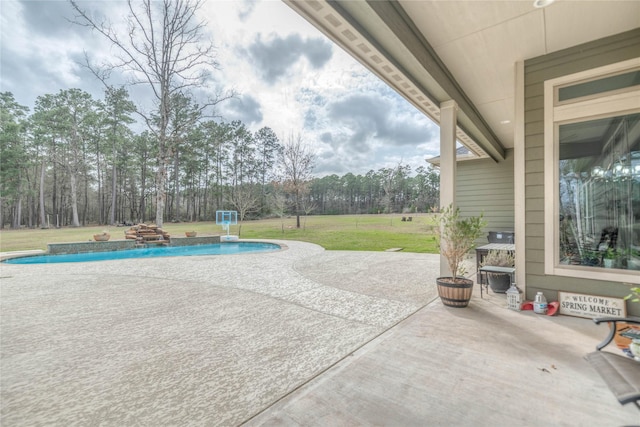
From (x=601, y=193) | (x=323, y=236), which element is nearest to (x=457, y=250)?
(x=601, y=193)

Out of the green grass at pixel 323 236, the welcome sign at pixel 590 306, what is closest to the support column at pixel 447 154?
the welcome sign at pixel 590 306

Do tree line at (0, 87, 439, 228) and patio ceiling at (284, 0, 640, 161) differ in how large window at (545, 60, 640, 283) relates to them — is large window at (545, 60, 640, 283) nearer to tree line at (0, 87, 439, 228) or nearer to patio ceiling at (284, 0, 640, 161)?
patio ceiling at (284, 0, 640, 161)

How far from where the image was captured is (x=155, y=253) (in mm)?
10148

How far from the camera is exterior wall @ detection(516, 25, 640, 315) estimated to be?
311 cm

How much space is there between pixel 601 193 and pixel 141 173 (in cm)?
3323

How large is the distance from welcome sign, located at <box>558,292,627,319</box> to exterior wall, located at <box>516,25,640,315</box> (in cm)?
7

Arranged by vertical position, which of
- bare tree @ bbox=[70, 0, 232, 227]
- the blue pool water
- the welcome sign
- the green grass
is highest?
bare tree @ bbox=[70, 0, 232, 227]

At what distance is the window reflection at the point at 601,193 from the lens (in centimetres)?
289

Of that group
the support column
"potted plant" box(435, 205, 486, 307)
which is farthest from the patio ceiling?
"potted plant" box(435, 205, 486, 307)

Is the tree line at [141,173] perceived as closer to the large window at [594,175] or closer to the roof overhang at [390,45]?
the roof overhang at [390,45]

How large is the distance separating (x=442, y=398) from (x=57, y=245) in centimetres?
1250

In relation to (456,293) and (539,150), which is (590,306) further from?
(539,150)

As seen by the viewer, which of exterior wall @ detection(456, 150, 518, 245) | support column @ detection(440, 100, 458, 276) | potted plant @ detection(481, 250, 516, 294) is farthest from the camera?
exterior wall @ detection(456, 150, 518, 245)

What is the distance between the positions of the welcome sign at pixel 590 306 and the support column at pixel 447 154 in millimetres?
1424
